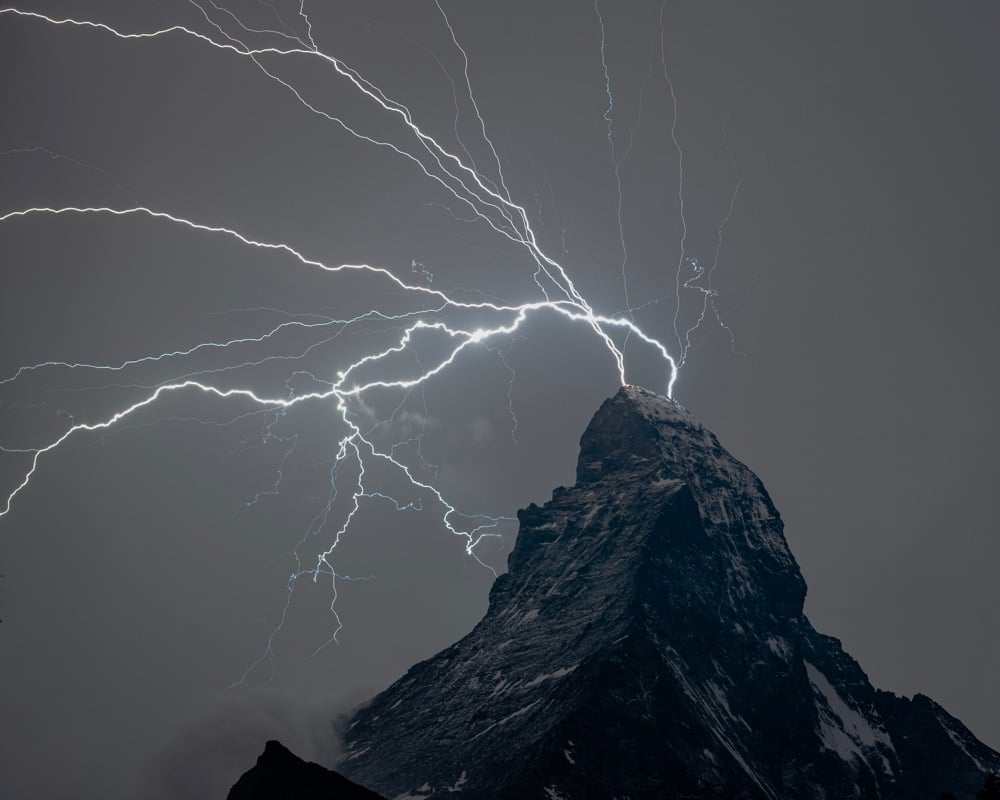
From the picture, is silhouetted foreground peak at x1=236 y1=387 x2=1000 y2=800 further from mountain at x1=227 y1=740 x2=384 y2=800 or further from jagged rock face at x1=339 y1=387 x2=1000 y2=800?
mountain at x1=227 y1=740 x2=384 y2=800

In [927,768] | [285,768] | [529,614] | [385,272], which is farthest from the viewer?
[529,614]

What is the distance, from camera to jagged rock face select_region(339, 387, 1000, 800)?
8862 centimetres

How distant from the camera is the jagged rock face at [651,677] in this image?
88.6 meters

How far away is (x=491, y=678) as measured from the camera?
11000 centimetres

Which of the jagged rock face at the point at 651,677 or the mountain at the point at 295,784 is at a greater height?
the jagged rock face at the point at 651,677

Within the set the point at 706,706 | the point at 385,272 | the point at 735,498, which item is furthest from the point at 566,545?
the point at 385,272

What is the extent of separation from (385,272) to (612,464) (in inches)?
2493

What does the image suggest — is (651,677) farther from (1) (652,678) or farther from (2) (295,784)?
(2) (295,784)

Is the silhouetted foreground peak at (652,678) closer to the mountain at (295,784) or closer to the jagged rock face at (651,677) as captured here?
the jagged rock face at (651,677)

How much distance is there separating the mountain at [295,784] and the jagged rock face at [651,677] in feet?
81.9

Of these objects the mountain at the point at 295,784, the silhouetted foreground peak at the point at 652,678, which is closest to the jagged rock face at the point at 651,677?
the silhouetted foreground peak at the point at 652,678

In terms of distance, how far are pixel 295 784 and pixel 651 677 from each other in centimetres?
4520

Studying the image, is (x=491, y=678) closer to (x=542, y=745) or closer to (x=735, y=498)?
(x=542, y=745)

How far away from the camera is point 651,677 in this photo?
314 feet
